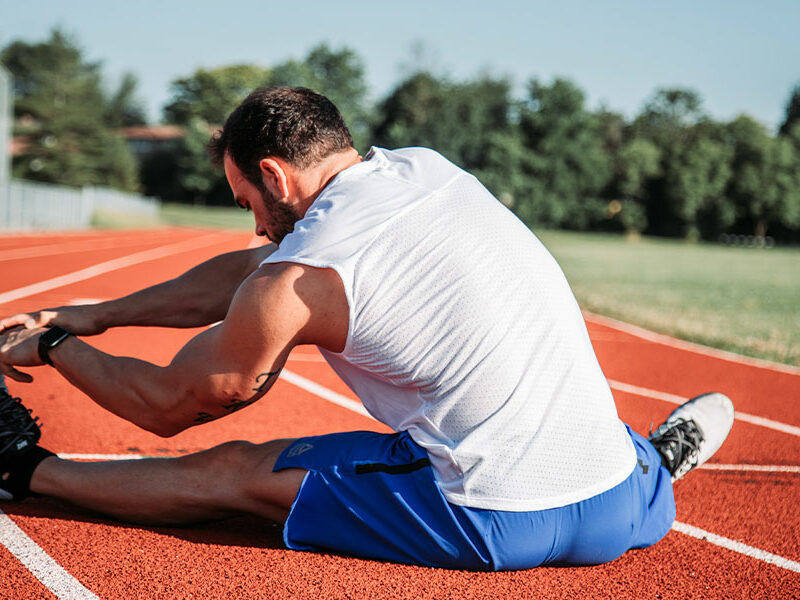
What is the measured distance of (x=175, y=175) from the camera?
80500 mm

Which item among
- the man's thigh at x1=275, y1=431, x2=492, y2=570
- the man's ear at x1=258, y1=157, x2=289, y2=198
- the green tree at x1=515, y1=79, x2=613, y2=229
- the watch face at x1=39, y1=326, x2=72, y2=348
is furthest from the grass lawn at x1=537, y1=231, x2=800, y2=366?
the green tree at x1=515, y1=79, x2=613, y2=229

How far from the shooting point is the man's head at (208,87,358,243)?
2.38 m

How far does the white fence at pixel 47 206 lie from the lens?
2666cm

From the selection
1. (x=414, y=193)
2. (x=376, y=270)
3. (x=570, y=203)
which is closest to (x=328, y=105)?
(x=414, y=193)

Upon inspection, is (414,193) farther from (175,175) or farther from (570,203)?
(175,175)

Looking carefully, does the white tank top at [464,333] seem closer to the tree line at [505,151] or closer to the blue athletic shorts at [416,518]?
the blue athletic shorts at [416,518]

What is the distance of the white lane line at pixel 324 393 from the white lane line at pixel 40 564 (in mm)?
2630

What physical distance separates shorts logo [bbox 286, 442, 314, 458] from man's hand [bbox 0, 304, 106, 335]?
93 centimetres

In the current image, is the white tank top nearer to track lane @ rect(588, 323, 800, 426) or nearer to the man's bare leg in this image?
the man's bare leg

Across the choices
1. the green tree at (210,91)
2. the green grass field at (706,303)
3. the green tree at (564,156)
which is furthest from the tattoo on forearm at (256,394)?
the green tree at (210,91)

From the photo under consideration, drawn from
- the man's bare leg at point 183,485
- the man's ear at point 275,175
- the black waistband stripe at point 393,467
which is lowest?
the man's bare leg at point 183,485

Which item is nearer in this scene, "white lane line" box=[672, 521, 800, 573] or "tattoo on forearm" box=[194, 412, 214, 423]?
"tattoo on forearm" box=[194, 412, 214, 423]

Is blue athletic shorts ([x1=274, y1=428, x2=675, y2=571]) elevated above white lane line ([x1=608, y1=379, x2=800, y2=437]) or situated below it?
above

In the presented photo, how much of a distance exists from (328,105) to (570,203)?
71204 mm
